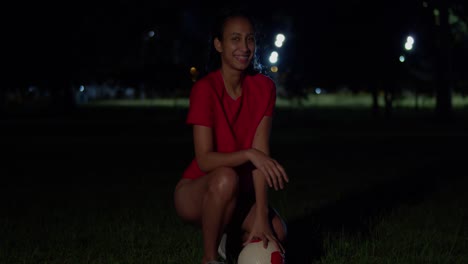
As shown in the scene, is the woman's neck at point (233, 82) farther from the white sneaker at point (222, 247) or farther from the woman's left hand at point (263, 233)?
the white sneaker at point (222, 247)

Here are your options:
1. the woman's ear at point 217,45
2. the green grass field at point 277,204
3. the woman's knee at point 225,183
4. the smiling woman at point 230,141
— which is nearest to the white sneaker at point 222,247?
the smiling woman at point 230,141

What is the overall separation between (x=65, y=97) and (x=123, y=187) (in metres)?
47.4

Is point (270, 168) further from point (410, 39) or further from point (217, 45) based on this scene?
point (410, 39)

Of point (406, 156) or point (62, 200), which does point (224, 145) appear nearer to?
point (62, 200)

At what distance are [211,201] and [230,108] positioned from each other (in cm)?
75

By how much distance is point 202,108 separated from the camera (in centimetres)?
597

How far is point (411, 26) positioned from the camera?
44062 millimetres

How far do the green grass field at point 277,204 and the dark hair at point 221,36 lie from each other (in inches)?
67.8

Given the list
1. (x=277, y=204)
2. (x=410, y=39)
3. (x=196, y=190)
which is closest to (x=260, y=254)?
(x=196, y=190)

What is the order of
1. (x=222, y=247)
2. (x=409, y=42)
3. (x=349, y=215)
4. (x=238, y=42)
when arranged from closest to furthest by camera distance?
(x=238, y=42) < (x=222, y=247) < (x=349, y=215) < (x=409, y=42)

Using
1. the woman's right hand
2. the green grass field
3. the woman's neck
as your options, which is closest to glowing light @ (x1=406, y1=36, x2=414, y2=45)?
the green grass field

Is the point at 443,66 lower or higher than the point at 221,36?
higher

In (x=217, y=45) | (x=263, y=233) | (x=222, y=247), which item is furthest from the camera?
(x=222, y=247)

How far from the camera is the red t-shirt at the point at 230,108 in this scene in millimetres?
6004
